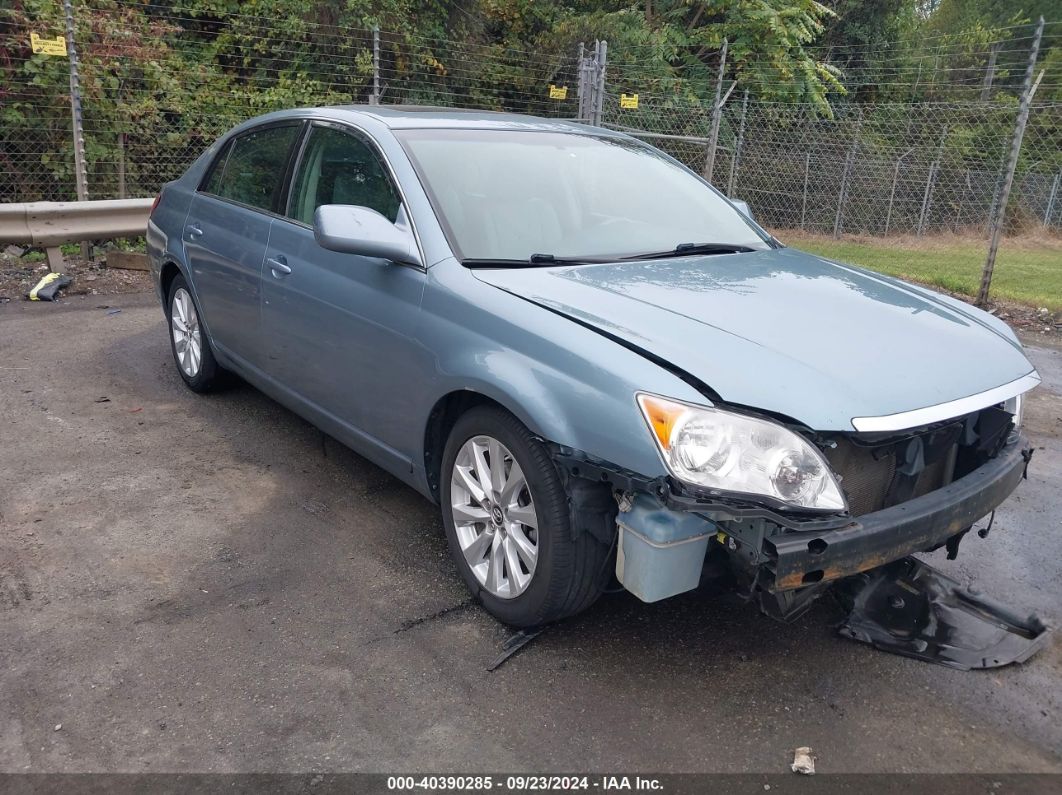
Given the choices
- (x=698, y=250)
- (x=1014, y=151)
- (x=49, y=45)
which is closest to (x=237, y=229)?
(x=698, y=250)

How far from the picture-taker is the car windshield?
341 cm

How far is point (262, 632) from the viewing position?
9.90ft

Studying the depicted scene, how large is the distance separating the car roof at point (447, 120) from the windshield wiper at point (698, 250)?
93 centimetres

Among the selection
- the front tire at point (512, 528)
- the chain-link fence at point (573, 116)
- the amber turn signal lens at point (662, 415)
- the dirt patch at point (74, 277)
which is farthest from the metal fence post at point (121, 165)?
the amber turn signal lens at point (662, 415)

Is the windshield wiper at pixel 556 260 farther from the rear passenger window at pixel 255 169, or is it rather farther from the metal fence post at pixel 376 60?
the metal fence post at pixel 376 60

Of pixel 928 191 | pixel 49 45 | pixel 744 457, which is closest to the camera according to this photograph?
pixel 744 457

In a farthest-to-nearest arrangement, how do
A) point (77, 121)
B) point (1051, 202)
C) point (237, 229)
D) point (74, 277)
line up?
point (1051, 202) → point (77, 121) → point (74, 277) → point (237, 229)

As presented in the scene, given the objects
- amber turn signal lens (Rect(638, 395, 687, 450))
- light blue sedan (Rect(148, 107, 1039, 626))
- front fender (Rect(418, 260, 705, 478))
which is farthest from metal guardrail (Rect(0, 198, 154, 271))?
amber turn signal lens (Rect(638, 395, 687, 450))

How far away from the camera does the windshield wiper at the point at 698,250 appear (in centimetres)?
357

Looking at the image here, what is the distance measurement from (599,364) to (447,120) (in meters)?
1.86

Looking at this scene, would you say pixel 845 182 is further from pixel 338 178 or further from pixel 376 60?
pixel 338 178

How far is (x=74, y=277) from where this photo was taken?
8.59 metres

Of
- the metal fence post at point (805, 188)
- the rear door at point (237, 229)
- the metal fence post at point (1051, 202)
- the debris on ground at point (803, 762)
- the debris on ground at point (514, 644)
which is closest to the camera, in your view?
the debris on ground at point (803, 762)

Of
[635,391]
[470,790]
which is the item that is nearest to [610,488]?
[635,391]
